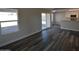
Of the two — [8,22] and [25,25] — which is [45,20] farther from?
[8,22]

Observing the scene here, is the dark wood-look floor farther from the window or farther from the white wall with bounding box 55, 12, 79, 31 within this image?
the window

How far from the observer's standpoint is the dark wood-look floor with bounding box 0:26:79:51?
2.47 m

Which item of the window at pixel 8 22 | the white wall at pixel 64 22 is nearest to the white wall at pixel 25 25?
the window at pixel 8 22

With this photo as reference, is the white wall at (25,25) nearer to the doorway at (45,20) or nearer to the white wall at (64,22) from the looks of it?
the doorway at (45,20)

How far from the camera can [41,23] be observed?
8.39 feet

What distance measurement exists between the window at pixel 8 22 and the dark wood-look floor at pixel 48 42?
276 mm

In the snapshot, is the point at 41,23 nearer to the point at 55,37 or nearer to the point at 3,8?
the point at 55,37

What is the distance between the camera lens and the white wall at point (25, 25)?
2.49 m

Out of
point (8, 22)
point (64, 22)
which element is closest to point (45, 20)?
point (64, 22)

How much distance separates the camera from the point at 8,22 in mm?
2482

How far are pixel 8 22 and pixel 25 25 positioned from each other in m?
0.33

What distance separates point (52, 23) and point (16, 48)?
0.86m

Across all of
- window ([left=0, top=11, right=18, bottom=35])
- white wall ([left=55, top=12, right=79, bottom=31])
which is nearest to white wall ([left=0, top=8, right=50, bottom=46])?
window ([left=0, top=11, right=18, bottom=35])
